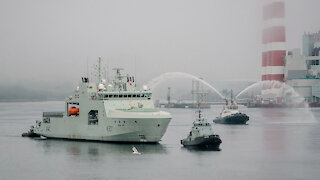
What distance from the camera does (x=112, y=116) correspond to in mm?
54031

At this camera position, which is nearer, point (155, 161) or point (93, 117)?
point (155, 161)

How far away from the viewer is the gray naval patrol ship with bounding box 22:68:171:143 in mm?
53688

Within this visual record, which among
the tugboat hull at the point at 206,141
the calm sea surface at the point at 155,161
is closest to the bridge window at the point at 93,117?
the calm sea surface at the point at 155,161

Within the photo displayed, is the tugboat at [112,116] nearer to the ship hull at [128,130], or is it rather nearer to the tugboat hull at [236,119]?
the ship hull at [128,130]

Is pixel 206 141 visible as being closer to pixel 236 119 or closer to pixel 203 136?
pixel 203 136

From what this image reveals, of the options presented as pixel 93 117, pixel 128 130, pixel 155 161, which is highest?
pixel 93 117

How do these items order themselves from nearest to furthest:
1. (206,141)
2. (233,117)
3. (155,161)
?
1. (155,161)
2. (206,141)
3. (233,117)

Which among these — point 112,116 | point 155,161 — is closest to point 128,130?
point 112,116

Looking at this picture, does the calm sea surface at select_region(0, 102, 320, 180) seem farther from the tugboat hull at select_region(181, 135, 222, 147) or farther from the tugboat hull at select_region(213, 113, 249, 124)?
the tugboat hull at select_region(213, 113, 249, 124)

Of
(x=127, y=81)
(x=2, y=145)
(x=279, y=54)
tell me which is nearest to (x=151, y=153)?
(x=127, y=81)

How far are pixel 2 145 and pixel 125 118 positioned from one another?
20238 mm

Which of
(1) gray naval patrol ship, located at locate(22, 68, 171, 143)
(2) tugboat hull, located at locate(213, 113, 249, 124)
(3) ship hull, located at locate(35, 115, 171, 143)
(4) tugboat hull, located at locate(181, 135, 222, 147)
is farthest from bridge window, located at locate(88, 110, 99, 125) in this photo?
(2) tugboat hull, located at locate(213, 113, 249, 124)

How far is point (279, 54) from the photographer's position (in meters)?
191

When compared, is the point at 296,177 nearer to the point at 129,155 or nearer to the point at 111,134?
the point at 129,155
